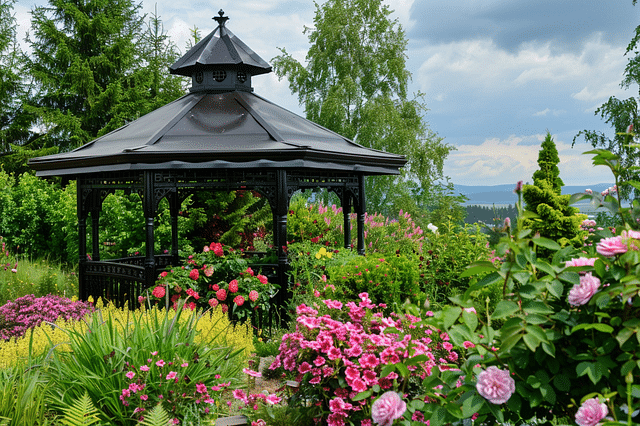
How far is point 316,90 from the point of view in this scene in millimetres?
25625

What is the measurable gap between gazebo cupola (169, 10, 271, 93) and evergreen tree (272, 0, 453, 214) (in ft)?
43.8

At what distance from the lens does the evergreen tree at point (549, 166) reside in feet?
36.2

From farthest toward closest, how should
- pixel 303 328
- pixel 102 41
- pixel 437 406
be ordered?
pixel 102 41
pixel 303 328
pixel 437 406

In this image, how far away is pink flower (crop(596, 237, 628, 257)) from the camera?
7.66ft

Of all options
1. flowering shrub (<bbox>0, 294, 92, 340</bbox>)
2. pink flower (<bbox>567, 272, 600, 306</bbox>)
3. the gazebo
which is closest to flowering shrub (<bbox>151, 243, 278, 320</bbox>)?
the gazebo

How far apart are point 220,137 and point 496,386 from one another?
6.39 metres

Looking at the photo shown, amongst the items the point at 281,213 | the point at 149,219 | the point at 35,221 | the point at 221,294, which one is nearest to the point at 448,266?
the point at 281,213

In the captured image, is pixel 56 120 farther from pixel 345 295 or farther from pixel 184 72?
pixel 345 295

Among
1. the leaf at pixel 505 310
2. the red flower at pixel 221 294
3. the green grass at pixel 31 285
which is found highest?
the leaf at pixel 505 310

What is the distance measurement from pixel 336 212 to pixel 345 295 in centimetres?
787

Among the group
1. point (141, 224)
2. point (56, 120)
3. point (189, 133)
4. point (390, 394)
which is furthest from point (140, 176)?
point (56, 120)

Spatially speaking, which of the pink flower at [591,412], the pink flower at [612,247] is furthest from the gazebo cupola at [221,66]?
the pink flower at [591,412]

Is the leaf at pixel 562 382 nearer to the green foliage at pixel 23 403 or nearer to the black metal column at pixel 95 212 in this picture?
the green foliage at pixel 23 403

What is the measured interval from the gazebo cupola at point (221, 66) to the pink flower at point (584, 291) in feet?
26.6
